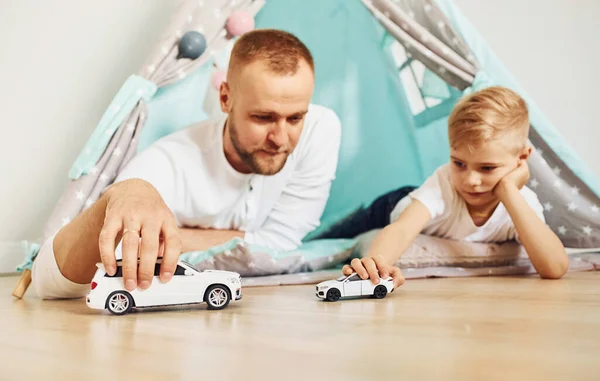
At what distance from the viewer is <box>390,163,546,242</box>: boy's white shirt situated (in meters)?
1.79

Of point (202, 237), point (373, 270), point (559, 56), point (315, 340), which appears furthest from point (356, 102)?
point (315, 340)

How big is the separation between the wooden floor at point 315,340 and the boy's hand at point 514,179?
0.52 meters

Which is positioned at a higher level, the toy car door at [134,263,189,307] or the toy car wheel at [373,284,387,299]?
the toy car wheel at [373,284,387,299]

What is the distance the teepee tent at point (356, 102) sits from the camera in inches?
71.7

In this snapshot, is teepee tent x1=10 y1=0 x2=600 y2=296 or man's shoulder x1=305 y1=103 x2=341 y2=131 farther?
man's shoulder x1=305 y1=103 x2=341 y2=131

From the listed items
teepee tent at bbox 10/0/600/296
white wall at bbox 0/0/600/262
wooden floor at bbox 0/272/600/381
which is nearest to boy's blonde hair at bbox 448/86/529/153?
teepee tent at bbox 10/0/600/296

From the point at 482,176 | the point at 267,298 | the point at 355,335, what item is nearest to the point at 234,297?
the point at 267,298

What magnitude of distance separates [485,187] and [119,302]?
1.11 m

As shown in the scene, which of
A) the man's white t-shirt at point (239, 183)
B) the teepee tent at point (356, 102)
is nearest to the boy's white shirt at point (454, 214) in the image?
the teepee tent at point (356, 102)

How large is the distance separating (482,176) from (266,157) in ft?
2.01

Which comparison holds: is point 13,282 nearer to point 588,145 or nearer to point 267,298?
point 267,298

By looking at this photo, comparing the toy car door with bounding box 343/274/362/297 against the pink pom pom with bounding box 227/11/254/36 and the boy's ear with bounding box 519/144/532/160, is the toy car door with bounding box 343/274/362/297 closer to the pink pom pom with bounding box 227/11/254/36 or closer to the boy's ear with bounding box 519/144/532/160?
the boy's ear with bounding box 519/144/532/160

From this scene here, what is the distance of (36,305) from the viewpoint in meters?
1.14

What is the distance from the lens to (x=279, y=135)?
167cm
